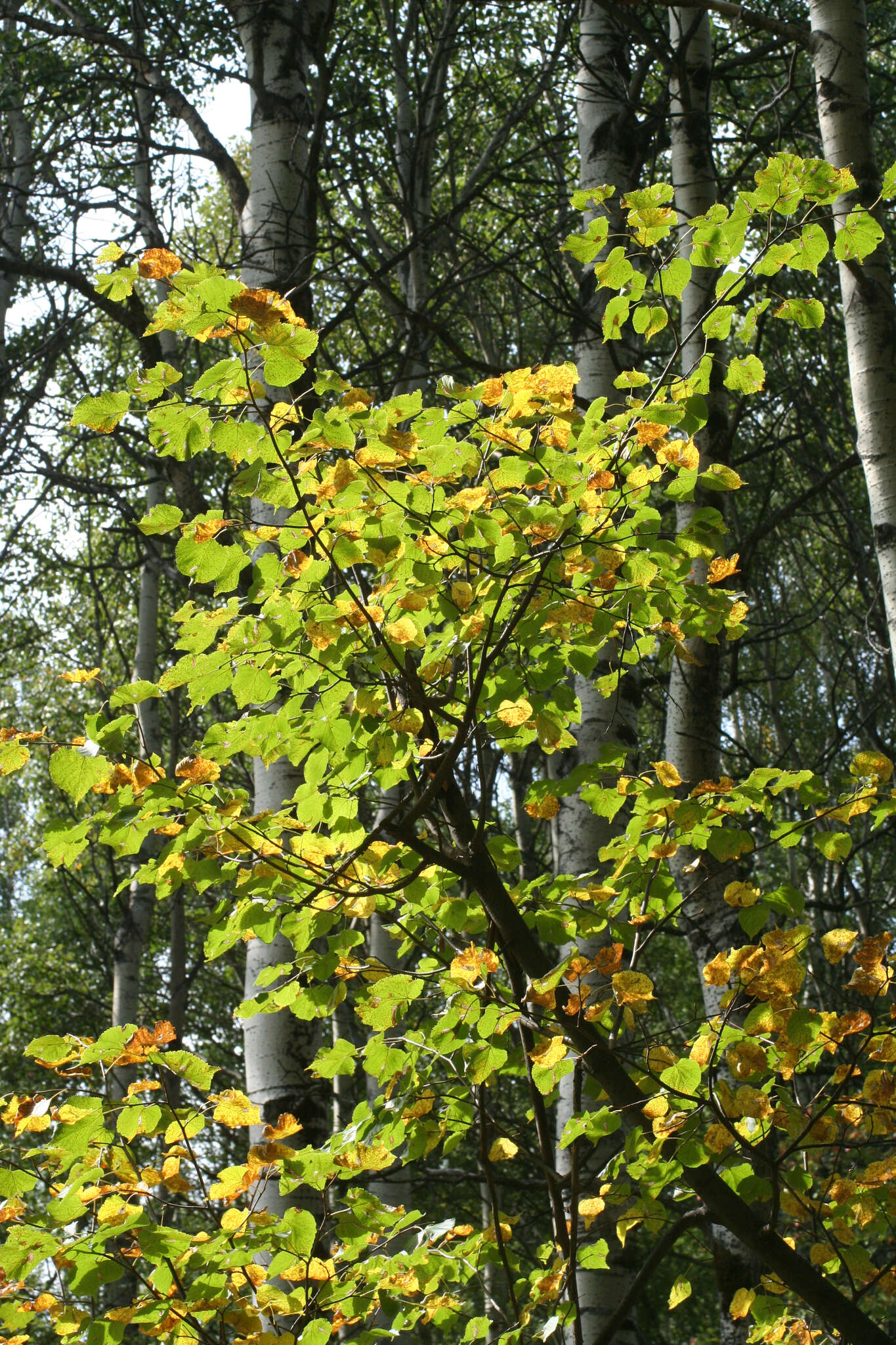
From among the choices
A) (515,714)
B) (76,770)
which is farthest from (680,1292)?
(76,770)

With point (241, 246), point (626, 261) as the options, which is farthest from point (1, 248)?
point (626, 261)

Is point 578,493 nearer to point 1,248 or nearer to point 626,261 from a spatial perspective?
point 626,261

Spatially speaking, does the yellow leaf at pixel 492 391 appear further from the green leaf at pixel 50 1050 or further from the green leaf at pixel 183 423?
the green leaf at pixel 50 1050

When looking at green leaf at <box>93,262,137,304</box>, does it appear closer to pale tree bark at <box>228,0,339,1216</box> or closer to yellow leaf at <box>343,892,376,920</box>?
yellow leaf at <box>343,892,376,920</box>

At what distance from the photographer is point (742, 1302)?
69.7 inches

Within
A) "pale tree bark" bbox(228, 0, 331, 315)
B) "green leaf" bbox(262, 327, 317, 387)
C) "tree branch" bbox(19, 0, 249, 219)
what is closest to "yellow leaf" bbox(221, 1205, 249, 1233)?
"green leaf" bbox(262, 327, 317, 387)

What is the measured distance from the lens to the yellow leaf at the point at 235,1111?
1.52 meters

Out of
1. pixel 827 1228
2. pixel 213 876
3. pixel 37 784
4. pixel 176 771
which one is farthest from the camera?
pixel 37 784

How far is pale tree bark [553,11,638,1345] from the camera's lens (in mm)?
2586

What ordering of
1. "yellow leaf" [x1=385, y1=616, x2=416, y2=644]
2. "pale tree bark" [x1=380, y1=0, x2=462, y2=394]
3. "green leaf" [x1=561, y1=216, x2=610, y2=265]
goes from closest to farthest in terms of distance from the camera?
1. "yellow leaf" [x1=385, y1=616, x2=416, y2=644]
2. "green leaf" [x1=561, y1=216, x2=610, y2=265]
3. "pale tree bark" [x1=380, y1=0, x2=462, y2=394]

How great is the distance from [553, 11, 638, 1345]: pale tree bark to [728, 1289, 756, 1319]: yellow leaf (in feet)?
2.30

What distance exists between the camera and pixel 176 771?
1.42 metres

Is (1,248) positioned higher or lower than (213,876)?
higher

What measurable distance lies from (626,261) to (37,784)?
13.8 meters
